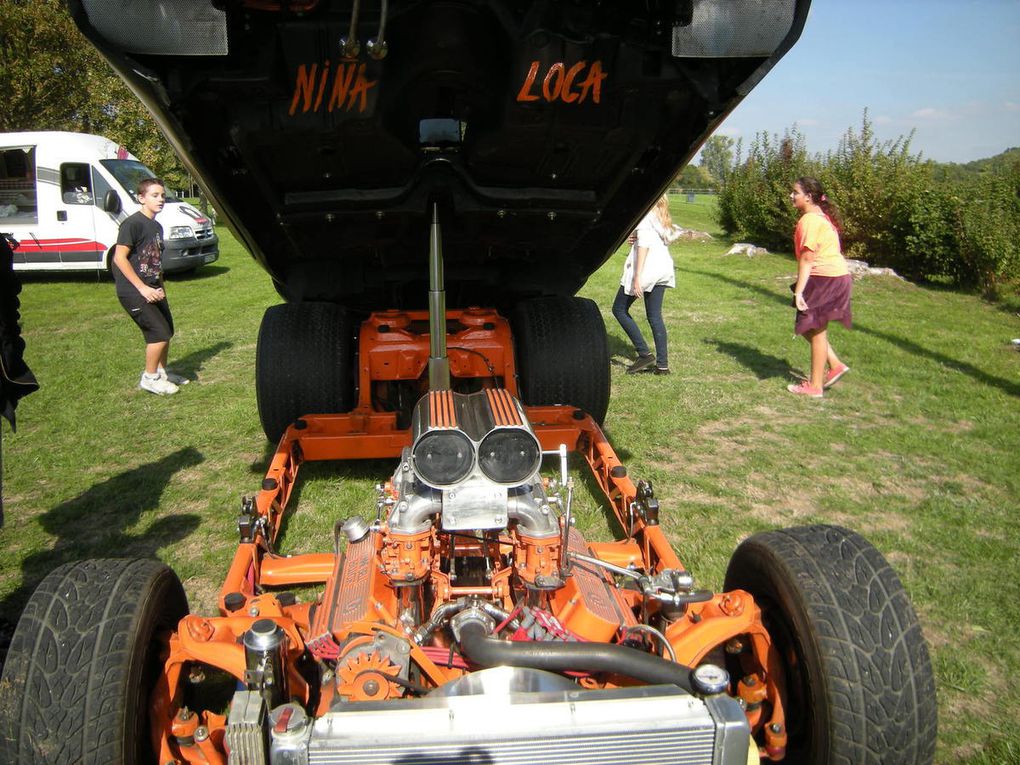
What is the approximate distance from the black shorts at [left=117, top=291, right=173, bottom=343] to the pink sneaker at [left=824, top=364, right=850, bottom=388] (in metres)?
6.01

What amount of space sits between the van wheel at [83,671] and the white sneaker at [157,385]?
4.81 m

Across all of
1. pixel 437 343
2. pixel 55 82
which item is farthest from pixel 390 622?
pixel 55 82

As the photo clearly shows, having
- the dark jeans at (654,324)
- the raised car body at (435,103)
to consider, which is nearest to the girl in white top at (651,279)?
the dark jeans at (654,324)

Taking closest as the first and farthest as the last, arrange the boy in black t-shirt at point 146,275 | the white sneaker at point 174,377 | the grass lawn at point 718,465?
the grass lawn at point 718,465 < the boy in black t-shirt at point 146,275 < the white sneaker at point 174,377

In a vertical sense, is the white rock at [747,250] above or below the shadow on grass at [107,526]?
above

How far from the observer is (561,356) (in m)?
4.57

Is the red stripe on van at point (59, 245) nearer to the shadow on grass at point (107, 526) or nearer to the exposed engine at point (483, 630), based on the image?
the shadow on grass at point (107, 526)

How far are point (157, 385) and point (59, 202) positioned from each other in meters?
8.55

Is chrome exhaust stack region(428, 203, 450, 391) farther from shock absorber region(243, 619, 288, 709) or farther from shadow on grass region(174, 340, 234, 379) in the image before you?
shadow on grass region(174, 340, 234, 379)

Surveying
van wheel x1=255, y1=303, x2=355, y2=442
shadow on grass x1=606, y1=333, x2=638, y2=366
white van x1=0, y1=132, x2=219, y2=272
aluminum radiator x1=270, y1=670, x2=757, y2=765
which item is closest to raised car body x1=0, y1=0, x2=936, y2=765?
aluminum radiator x1=270, y1=670, x2=757, y2=765

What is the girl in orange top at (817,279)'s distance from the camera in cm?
658

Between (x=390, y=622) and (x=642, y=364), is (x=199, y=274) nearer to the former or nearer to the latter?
(x=642, y=364)

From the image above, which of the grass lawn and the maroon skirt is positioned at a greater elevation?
the maroon skirt

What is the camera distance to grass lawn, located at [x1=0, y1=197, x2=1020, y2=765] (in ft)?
11.8
